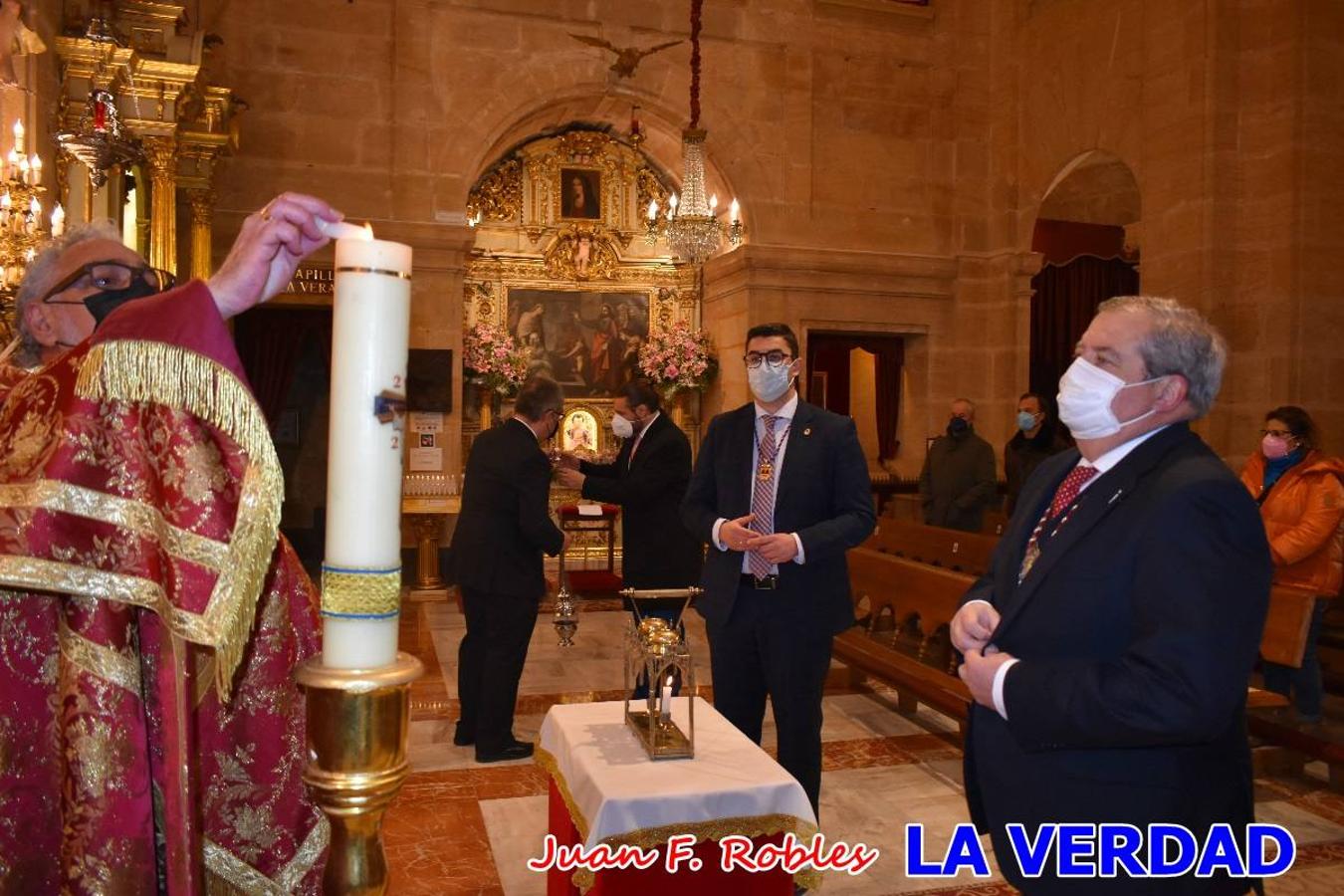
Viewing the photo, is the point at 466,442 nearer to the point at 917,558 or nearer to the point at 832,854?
the point at 917,558

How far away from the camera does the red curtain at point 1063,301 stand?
13.5m

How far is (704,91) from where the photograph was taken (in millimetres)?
10844

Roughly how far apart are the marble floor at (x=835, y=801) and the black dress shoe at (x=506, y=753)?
7 centimetres

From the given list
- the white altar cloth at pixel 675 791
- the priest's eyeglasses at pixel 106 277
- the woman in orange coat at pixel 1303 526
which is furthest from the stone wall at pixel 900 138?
the priest's eyeglasses at pixel 106 277

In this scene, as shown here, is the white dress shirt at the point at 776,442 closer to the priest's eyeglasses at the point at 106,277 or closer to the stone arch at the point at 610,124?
the priest's eyeglasses at the point at 106,277

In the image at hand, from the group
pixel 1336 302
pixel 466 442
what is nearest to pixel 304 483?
pixel 466 442

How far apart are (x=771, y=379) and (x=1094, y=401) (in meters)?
1.60

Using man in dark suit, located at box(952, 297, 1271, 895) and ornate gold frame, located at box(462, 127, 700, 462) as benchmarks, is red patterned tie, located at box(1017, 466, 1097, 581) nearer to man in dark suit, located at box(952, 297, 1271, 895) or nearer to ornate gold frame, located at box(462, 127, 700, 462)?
man in dark suit, located at box(952, 297, 1271, 895)

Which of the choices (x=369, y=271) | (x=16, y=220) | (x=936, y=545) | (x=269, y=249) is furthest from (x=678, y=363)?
(x=369, y=271)

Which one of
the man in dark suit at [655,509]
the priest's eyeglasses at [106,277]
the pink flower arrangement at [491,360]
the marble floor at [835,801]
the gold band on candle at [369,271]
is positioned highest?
the pink flower arrangement at [491,360]

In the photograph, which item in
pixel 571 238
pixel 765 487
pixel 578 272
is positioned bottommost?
pixel 765 487

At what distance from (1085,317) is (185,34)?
11279 millimetres

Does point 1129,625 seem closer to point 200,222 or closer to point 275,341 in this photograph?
point 200,222

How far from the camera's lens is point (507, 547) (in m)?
4.68
